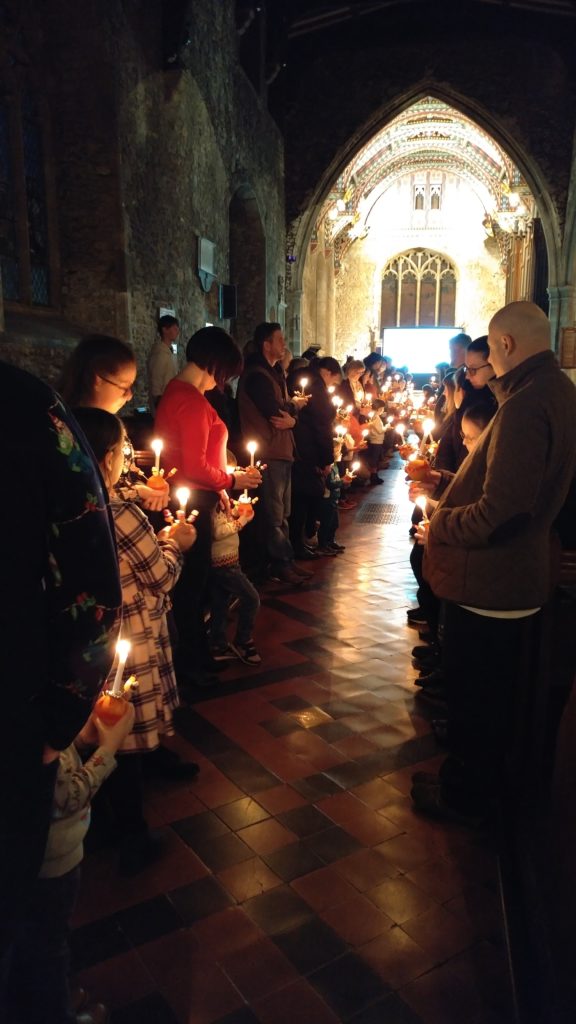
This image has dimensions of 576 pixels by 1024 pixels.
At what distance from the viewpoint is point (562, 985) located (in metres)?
1.49

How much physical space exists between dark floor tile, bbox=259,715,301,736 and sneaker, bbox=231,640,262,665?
0.63 m

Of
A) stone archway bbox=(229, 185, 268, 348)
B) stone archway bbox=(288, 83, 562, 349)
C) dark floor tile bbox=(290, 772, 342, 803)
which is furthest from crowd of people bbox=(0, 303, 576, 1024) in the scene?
stone archway bbox=(288, 83, 562, 349)

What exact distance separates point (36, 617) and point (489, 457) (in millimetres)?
1601

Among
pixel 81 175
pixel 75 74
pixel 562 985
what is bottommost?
pixel 562 985

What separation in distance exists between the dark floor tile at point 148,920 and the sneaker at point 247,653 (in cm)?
182

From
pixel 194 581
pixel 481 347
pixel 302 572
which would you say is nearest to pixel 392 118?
pixel 302 572

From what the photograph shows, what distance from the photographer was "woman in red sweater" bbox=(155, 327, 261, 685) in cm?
334

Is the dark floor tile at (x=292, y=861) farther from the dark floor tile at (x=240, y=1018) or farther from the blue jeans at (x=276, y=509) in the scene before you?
the blue jeans at (x=276, y=509)

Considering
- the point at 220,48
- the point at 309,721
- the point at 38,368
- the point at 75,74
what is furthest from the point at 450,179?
the point at 309,721

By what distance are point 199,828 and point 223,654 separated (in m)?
1.55

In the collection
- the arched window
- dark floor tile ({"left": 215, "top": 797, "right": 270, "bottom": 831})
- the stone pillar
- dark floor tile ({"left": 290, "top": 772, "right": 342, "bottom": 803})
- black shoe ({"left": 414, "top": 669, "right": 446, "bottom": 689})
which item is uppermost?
the arched window

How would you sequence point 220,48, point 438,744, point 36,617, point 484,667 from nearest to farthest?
point 36,617
point 484,667
point 438,744
point 220,48

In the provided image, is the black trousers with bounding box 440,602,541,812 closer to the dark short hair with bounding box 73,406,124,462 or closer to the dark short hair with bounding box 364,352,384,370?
the dark short hair with bounding box 73,406,124,462

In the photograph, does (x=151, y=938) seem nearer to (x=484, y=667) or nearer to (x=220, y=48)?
(x=484, y=667)
